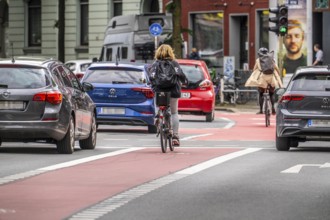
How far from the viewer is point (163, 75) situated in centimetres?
2084

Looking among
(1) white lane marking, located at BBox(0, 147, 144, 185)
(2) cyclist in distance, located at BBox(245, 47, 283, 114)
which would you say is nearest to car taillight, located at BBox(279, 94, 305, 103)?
(1) white lane marking, located at BBox(0, 147, 144, 185)

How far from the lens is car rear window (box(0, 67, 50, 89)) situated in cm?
1973

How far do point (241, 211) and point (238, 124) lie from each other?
2115 cm

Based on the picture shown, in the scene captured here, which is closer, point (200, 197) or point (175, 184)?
point (200, 197)

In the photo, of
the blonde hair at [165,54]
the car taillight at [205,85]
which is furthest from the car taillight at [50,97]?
the car taillight at [205,85]

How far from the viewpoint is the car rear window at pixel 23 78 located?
19733 millimetres

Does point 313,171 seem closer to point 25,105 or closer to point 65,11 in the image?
point 25,105

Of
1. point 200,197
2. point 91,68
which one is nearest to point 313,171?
point 200,197

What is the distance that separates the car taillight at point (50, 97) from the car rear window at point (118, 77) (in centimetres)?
792

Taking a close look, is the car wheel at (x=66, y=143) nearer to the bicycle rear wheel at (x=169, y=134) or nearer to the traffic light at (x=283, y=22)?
the bicycle rear wheel at (x=169, y=134)

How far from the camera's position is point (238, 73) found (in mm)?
48625

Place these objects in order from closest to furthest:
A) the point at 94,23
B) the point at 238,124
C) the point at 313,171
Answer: the point at 313,171 → the point at 238,124 → the point at 94,23

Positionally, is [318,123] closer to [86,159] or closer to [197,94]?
[86,159]

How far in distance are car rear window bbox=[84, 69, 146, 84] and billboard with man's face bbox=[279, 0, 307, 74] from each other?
24057 millimetres
